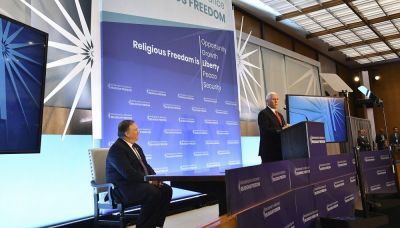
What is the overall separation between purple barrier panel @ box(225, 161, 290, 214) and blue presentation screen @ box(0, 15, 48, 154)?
140cm

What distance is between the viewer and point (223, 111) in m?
4.80

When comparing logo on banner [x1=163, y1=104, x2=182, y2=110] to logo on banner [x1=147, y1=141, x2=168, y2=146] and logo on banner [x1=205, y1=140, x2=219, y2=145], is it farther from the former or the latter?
logo on banner [x1=205, y1=140, x2=219, y2=145]

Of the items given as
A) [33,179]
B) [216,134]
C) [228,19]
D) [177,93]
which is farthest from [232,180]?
[228,19]

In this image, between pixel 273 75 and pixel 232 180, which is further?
pixel 273 75

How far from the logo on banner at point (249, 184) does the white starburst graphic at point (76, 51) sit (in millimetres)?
2212

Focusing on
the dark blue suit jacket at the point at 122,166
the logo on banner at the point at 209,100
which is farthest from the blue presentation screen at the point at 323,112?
the dark blue suit jacket at the point at 122,166

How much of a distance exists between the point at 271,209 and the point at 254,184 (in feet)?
0.66

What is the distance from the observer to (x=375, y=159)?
3.73 meters

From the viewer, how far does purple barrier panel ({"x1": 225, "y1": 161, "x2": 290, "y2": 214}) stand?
1.35m

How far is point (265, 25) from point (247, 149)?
2736mm

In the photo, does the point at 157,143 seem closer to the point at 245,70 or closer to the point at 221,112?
the point at 221,112

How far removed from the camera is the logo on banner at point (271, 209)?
1585mm

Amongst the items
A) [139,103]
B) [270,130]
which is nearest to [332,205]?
[270,130]

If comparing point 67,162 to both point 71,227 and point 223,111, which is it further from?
point 223,111
